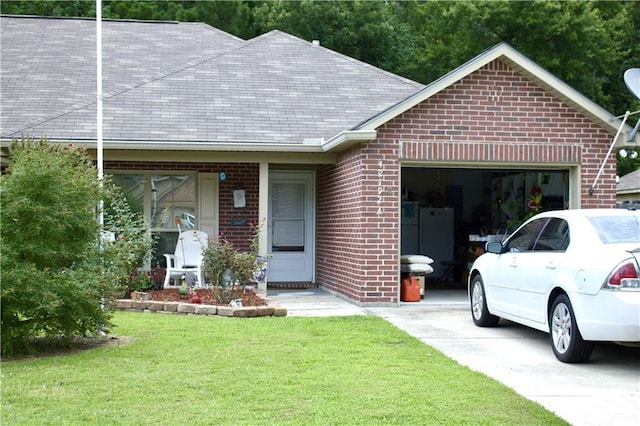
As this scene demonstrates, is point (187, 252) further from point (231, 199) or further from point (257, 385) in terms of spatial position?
point (257, 385)

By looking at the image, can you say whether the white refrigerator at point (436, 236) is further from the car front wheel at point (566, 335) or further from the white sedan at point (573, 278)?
the car front wheel at point (566, 335)

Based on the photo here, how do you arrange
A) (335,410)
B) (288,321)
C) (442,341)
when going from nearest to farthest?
(335,410) → (442,341) → (288,321)

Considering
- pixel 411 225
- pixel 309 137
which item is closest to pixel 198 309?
pixel 309 137

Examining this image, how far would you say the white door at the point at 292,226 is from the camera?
15664 mm

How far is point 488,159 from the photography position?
12.1 metres

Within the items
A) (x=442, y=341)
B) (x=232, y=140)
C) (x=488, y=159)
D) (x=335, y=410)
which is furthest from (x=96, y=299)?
(x=488, y=159)

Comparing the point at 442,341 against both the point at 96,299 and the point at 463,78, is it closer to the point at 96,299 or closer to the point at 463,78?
the point at 96,299

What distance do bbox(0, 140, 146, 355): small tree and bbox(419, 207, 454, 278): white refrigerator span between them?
1151cm

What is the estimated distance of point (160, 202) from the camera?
15008 mm

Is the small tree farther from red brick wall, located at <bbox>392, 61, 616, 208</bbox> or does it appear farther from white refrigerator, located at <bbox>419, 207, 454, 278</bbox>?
white refrigerator, located at <bbox>419, 207, 454, 278</bbox>

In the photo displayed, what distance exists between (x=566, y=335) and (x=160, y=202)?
9.33 metres

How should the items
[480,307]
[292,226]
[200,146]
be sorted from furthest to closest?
[292,226] → [200,146] → [480,307]

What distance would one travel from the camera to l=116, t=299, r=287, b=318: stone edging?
10.6 metres

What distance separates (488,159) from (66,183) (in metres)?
6.84
